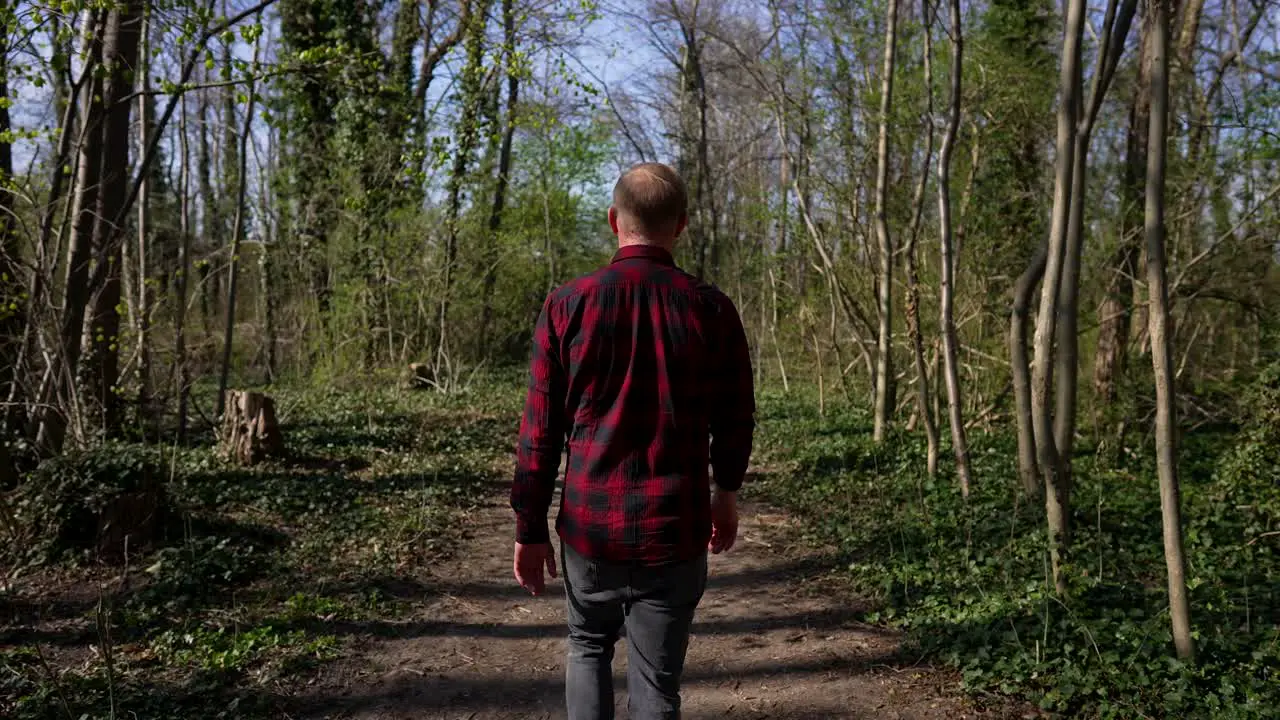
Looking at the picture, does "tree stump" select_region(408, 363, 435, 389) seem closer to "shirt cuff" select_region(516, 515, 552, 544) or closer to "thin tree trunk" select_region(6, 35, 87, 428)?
"thin tree trunk" select_region(6, 35, 87, 428)

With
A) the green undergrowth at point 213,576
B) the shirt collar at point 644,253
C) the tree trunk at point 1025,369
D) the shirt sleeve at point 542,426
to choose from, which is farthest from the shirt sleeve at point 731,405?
the tree trunk at point 1025,369

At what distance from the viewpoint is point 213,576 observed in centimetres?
472

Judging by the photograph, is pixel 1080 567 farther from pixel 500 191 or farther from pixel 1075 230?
pixel 500 191

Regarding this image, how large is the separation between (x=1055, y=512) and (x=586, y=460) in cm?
317

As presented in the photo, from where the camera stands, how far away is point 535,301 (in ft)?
56.5

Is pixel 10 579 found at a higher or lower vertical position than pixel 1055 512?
lower

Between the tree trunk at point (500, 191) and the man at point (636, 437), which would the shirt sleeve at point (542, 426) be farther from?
the tree trunk at point (500, 191)

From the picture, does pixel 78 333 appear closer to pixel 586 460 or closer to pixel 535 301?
pixel 586 460

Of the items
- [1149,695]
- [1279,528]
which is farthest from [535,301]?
[1149,695]

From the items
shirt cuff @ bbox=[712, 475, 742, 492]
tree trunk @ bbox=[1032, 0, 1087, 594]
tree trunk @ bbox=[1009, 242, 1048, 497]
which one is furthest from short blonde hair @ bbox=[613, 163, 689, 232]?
tree trunk @ bbox=[1009, 242, 1048, 497]

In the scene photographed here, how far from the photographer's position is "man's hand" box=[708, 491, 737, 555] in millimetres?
2340

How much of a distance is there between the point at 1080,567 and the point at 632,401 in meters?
3.49

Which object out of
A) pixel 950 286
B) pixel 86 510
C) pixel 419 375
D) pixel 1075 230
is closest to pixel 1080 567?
pixel 1075 230

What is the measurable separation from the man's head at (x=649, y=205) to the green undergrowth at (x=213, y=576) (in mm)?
2399
